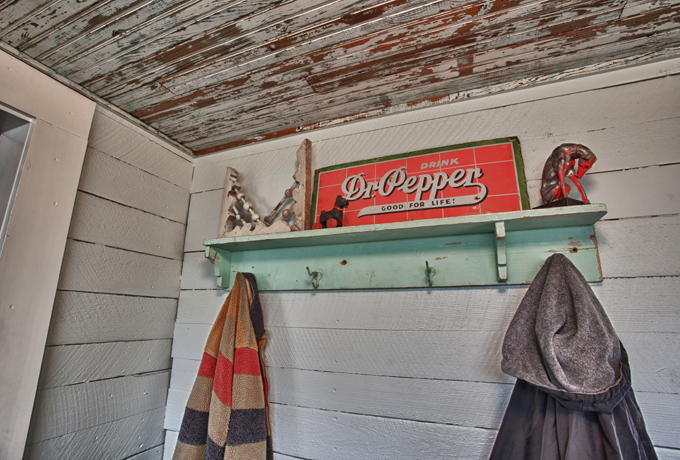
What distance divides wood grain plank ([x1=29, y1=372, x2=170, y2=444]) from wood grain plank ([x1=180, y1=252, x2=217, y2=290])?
358 millimetres

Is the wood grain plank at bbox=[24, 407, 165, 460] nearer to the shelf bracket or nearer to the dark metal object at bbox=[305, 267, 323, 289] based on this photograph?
the dark metal object at bbox=[305, 267, 323, 289]

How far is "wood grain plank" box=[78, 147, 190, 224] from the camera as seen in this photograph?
117 centimetres

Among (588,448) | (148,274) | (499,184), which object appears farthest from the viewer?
(148,274)

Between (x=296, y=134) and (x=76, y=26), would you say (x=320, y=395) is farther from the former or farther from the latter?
(x=76, y=26)

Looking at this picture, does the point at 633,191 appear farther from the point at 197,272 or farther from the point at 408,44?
the point at 197,272

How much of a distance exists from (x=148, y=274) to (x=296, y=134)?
0.80 meters

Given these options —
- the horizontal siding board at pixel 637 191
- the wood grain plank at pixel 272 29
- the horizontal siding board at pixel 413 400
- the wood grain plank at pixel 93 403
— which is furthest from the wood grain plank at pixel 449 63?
the wood grain plank at pixel 93 403

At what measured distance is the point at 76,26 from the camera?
0.91 m

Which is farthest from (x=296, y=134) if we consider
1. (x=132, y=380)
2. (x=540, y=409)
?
(x=540, y=409)

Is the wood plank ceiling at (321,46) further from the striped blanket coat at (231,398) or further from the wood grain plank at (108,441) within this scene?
the wood grain plank at (108,441)

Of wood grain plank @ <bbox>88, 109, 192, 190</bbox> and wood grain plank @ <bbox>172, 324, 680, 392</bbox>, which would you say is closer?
wood grain plank @ <bbox>172, 324, 680, 392</bbox>

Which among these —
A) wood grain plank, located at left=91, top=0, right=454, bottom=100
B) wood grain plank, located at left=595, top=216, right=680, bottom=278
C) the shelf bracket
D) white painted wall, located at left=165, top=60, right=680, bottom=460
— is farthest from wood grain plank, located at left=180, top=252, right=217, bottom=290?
wood grain plank, located at left=595, top=216, right=680, bottom=278

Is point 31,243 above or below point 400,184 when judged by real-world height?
below

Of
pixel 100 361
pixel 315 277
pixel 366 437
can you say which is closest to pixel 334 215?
pixel 315 277
